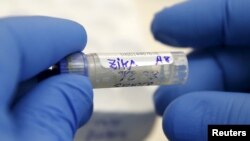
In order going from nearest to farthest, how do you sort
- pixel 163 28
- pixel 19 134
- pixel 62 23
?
pixel 19 134
pixel 62 23
pixel 163 28

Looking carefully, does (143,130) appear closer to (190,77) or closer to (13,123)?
(190,77)

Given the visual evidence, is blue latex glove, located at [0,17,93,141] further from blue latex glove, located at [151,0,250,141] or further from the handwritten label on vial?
blue latex glove, located at [151,0,250,141]

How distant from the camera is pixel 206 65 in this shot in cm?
63

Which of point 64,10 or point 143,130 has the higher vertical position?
point 64,10

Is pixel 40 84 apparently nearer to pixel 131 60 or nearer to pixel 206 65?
pixel 131 60

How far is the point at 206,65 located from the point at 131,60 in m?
0.19

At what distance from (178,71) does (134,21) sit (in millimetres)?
154

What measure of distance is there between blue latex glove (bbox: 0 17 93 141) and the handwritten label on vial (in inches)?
1.5

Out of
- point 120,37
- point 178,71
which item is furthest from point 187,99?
point 120,37

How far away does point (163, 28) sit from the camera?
0.59 meters

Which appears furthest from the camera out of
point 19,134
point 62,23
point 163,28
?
Result: point 163,28

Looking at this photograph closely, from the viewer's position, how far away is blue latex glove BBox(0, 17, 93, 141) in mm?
386

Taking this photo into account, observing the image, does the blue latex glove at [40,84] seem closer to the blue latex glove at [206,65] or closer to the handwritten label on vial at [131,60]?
the handwritten label on vial at [131,60]

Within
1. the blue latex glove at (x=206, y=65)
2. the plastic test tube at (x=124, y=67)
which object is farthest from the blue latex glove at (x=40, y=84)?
the blue latex glove at (x=206, y=65)
